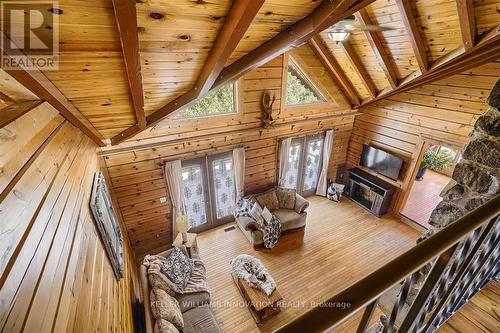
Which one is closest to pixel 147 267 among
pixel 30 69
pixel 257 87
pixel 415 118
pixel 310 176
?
pixel 30 69

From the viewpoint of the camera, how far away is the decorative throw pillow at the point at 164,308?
2.83m

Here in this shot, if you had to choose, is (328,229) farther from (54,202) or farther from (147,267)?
(54,202)

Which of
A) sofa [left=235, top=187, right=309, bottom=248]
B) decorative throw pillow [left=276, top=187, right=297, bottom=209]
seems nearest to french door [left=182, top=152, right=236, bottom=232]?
sofa [left=235, top=187, right=309, bottom=248]

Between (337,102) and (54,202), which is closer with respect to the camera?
(54,202)

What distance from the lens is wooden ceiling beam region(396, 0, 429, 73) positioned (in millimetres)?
3062

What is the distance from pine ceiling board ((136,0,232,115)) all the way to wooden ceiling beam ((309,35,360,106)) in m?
3.34

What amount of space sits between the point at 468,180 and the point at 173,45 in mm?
3105

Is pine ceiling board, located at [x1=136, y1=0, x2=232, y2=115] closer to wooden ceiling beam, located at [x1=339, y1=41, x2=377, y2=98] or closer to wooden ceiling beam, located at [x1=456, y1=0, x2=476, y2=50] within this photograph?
wooden ceiling beam, located at [x1=456, y1=0, x2=476, y2=50]

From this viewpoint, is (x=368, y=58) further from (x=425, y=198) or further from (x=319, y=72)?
(x=425, y=198)

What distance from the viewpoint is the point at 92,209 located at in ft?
6.81

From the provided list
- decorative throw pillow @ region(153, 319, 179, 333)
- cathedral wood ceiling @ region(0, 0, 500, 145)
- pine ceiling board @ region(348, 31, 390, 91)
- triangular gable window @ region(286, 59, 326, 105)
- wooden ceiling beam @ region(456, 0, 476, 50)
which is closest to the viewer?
cathedral wood ceiling @ region(0, 0, 500, 145)

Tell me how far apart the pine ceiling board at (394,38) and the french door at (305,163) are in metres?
2.46

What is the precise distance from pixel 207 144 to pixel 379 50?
3640mm

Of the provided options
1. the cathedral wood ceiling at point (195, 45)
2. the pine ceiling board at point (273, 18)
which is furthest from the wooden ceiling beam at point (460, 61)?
the pine ceiling board at point (273, 18)
